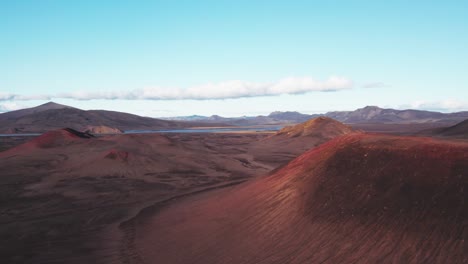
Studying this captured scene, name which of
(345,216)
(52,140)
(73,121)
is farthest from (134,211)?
(73,121)

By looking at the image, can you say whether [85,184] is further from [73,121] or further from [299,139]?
[73,121]

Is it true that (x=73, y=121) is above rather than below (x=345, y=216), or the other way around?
above

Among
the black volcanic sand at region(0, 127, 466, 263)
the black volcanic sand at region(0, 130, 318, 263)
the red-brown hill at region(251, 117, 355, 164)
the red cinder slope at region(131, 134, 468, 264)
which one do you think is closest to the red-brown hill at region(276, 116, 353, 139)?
the red-brown hill at region(251, 117, 355, 164)

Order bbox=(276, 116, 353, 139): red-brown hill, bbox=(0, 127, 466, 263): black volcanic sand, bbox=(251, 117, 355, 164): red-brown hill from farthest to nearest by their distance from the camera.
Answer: bbox=(276, 116, 353, 139): red-brown hill < bbox=(251, 117, 355, 164): red-brown hill < bbox=(0, 127, 466, 263): black volcanic sand

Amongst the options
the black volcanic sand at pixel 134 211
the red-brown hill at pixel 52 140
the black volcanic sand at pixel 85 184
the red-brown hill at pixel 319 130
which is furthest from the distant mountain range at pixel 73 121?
the black volcanic sand at pixel 134 211

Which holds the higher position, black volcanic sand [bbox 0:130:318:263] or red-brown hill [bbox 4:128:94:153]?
red-brown hill [bbox 4:128:94:153]

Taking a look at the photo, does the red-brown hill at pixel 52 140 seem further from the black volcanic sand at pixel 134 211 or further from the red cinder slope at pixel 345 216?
the red cinder slope at pixel 345 216

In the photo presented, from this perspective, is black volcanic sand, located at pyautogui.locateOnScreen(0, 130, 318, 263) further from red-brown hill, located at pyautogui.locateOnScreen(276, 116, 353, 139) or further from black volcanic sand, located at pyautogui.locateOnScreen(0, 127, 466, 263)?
red-brown hill, located at pyautogui.locateOnScreen(276, 116, 353, 139)

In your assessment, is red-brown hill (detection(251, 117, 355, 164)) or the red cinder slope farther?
red-brown hill (detection(251, 117, 355, 164))

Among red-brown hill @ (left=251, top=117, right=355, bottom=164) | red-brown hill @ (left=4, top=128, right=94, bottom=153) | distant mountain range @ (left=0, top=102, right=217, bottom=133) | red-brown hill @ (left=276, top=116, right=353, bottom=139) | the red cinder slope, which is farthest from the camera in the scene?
distant mountain range @ (left=0, top=102, right=217, bottom=133)

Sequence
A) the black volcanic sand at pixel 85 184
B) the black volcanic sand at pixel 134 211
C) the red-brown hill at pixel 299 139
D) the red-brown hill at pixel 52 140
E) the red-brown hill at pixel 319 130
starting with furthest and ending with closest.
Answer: the red-brown hill at pixel 319 130 → the red-brown hill at pixel 299 139 → the red-brown hill at pixel 52 140 → the black volcanic sand at pixel 85 184 → the black volcanic sand at pixel 134 211
